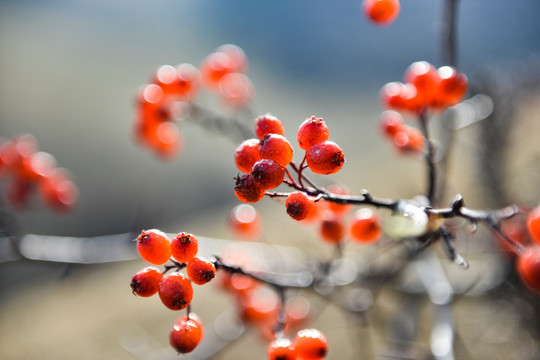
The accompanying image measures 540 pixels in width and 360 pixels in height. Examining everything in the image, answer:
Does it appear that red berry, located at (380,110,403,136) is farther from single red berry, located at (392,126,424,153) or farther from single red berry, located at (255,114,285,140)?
single red berry, located at (255,114,285,140)

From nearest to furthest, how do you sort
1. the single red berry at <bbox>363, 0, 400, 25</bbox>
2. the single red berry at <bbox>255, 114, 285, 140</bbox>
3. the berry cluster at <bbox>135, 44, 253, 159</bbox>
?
the single red berry at <bbox>255, 114, 285, 140</bbox>
the single red berry at <bbox>363, 0, 400, 25</bbox>
the berry cluster at <bbox>135, 44, 253, 159</bbox>

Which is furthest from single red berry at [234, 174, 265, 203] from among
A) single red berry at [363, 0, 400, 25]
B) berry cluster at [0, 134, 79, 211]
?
berry cluster at [0, 134, 79, 211]

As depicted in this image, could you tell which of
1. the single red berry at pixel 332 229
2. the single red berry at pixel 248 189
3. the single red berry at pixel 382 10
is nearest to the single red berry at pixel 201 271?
the single red berry at pixel 248 189

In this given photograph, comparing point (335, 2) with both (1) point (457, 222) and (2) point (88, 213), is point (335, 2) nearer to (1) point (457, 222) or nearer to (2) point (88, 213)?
(2) point (88, 213)

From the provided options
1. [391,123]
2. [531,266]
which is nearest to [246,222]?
[391,123]

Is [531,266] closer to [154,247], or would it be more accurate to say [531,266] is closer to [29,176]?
[154,247]

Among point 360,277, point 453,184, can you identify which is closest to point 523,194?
point 453,184
